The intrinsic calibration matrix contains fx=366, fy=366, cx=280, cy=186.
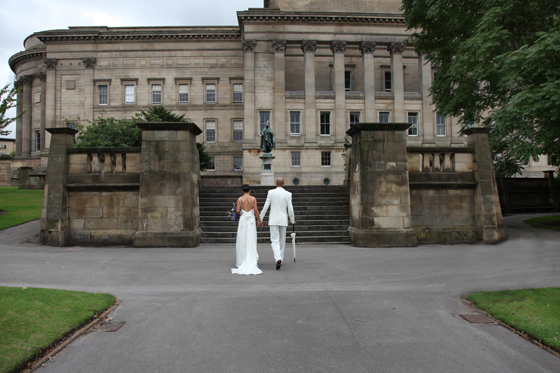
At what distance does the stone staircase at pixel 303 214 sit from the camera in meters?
12.4

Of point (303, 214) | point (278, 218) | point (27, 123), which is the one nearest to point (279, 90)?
point (303, 214)

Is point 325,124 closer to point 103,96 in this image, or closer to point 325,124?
point 325,124

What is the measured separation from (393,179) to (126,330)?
9286 mm

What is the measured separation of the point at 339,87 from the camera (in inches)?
1697

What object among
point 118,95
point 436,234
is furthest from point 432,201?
point 118,95

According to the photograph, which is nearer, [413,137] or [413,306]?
[413,306]

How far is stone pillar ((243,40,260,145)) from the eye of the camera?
41.5 meters

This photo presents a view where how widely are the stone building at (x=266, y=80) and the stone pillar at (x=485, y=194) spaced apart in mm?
29180

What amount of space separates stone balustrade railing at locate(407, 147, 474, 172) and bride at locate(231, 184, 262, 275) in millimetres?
6719

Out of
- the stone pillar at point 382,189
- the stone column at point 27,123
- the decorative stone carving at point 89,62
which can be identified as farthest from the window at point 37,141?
the stone pillar at point 382,189

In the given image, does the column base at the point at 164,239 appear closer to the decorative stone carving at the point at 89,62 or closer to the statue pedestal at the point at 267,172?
the statue pedestal at the point at 267,172

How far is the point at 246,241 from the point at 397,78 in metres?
41.1

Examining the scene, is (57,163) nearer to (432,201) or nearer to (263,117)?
(432,201)

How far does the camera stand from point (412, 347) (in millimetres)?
4156
